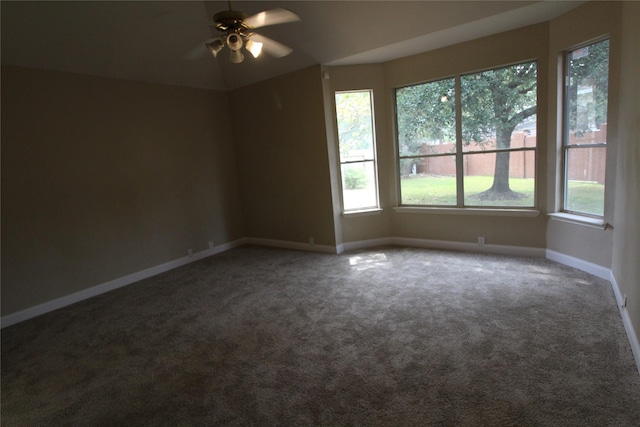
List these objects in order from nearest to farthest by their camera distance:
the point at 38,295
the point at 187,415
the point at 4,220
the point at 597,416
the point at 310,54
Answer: the point at 597,416
the point at 187,415
the point at 4,220
the point at 38,295
the point at 310,54

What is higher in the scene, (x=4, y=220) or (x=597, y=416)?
(x=4, y=220)

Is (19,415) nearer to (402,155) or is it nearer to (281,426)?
(281,426)

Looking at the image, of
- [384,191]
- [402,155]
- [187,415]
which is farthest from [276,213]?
[187,415]

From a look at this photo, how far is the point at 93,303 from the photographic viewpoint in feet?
13.4

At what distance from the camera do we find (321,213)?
529 cm

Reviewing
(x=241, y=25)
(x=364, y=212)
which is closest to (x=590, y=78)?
(x=364, y=212)

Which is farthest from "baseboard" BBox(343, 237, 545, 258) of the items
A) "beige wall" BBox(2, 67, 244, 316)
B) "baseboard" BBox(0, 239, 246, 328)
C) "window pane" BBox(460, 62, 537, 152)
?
"beige wall" BBox(2, 67, 244, 316)

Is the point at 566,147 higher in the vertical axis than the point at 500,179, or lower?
higher

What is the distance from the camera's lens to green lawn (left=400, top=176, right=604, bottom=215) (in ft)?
12.3

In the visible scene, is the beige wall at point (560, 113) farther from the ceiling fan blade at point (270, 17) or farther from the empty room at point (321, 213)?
the ceiling fan blade at point (270, 17)

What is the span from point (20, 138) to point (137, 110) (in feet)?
4.51

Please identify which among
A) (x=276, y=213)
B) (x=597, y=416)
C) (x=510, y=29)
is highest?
(x=510, y=29)

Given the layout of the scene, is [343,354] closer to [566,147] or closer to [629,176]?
[629,176]

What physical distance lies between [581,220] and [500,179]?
106 cm
